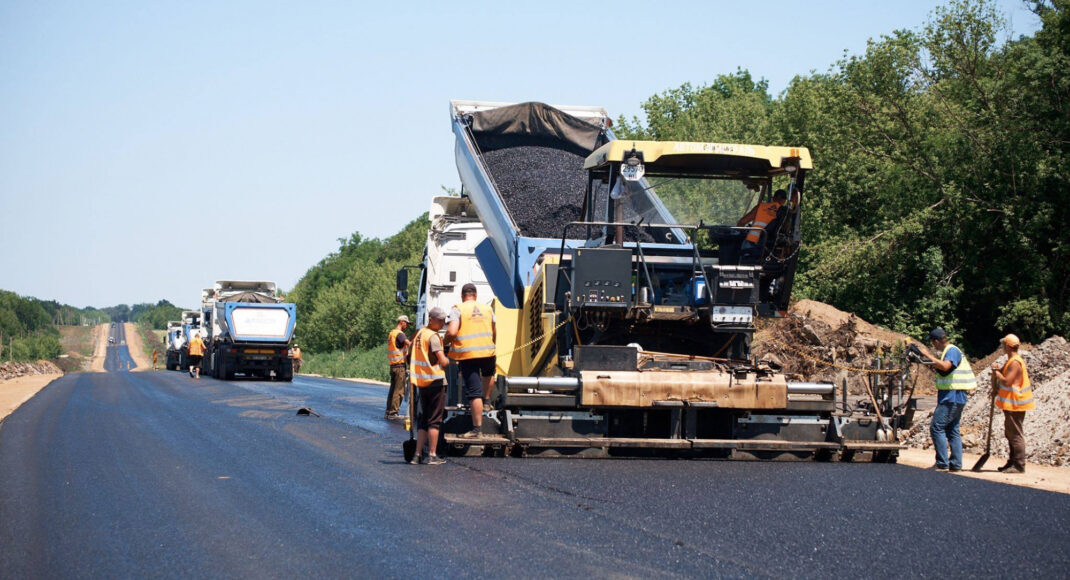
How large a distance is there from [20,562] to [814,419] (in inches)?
264

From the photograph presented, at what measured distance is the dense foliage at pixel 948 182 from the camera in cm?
2164

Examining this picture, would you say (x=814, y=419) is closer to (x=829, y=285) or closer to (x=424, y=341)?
(x=424, y=341)

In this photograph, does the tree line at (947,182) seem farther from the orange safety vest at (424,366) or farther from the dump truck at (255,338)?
the dump truck at (255,338)

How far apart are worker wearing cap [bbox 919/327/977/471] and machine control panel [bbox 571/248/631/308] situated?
3034mm

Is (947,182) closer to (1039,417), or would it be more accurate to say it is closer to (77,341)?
(1039,417)

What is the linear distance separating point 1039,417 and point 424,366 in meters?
7.36

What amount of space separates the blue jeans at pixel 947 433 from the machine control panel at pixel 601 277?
3.25m

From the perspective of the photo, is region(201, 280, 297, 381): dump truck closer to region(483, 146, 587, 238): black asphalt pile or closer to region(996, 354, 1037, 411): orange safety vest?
region(483, 146, 587, 238): black asphalt pile

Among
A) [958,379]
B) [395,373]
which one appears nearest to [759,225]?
[958,379]

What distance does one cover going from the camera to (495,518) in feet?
22.2

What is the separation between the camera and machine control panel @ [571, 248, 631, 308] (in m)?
9.62

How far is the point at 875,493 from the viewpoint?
26.3ft

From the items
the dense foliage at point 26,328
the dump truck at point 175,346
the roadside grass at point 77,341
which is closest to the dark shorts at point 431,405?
the dump truck at point 175,346

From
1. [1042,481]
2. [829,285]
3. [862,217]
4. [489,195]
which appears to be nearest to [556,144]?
[489,195]
